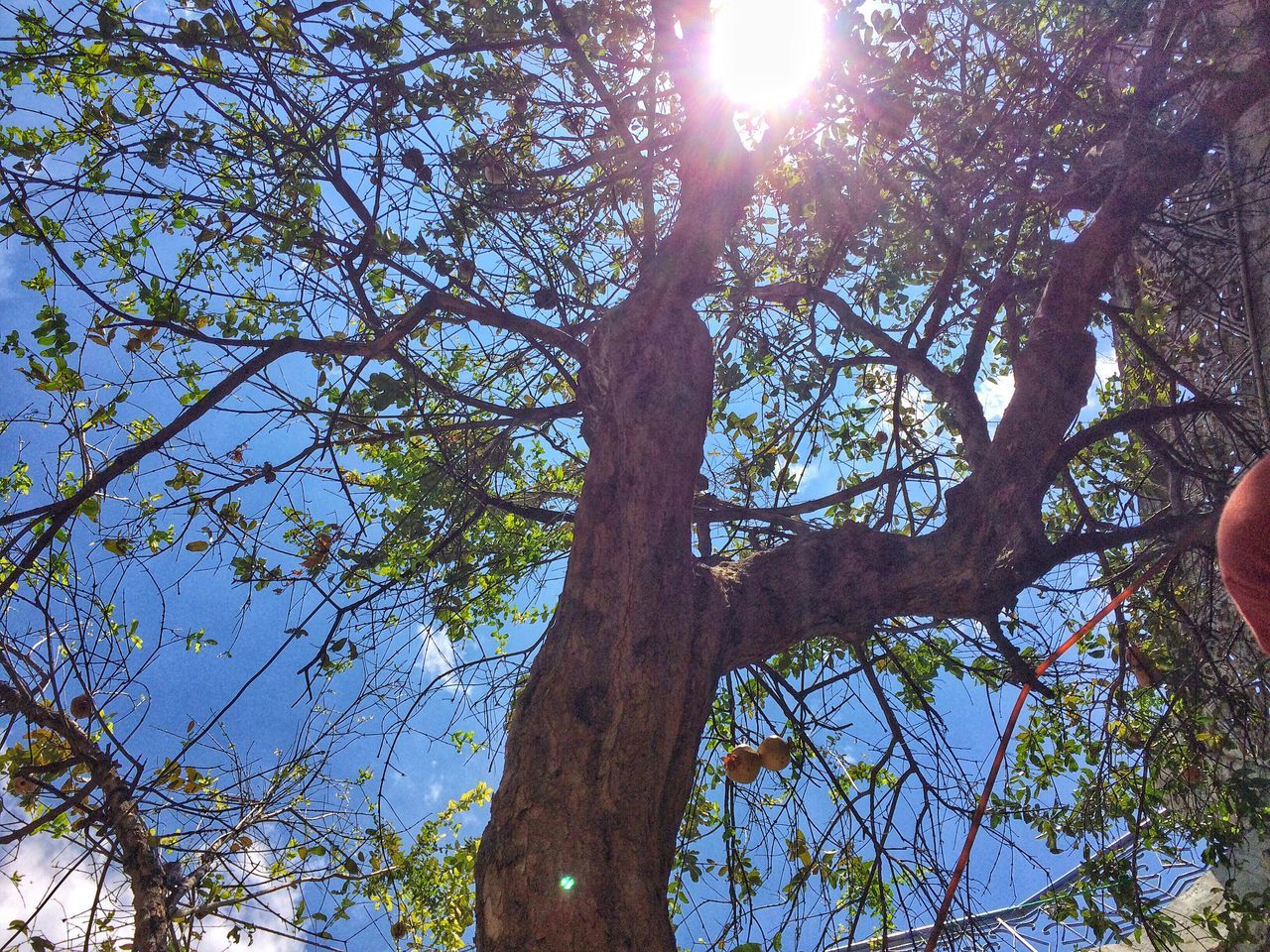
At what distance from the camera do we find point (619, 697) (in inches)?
72.2

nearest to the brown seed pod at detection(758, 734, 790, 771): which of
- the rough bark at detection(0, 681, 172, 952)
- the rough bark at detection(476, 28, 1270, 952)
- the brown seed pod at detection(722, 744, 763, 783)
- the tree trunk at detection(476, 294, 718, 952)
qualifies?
the brown seed pod at detection(722, 744, 763, 783)

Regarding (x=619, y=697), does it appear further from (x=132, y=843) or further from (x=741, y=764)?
(x=132, y=843)

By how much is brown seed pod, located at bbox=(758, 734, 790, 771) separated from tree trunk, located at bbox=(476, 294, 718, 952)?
126 centimetres

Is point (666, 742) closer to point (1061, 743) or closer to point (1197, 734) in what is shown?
point (1061, 743)

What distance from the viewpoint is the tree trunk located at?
1.58 meters

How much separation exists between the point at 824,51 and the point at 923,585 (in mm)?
2523

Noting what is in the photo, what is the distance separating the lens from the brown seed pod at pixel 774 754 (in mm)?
3116

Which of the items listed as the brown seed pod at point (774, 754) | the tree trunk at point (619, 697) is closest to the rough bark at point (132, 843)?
the tree trunk at point (619, 697)

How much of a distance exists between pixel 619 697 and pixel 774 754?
1535 mm

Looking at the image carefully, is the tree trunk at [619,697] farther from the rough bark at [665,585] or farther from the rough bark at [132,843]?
the rough bark at [132,843]

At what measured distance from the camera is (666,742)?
1.85 metres

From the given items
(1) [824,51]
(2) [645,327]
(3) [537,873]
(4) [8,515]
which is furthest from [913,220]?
(4) [8,515]

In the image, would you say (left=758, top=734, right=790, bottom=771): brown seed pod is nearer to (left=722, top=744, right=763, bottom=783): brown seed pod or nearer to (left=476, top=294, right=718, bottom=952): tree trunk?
(left=722, top=744, right=763, bottom=783): brown seed pod

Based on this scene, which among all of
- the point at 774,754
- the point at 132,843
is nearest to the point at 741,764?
the point at 774,754
